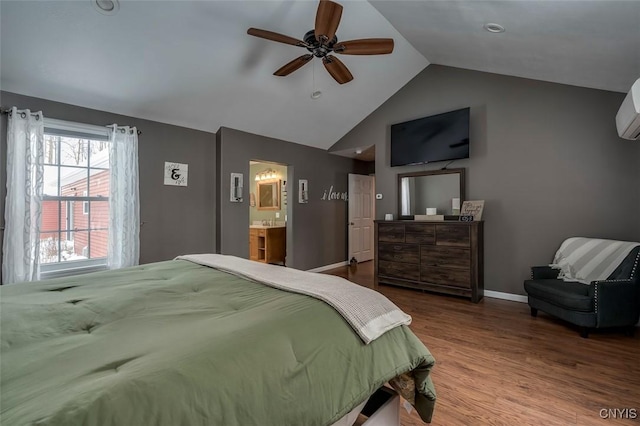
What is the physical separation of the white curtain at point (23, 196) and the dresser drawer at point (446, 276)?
452 cm

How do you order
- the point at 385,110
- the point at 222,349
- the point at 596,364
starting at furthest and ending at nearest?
the point at 385,110, the point at 596,364, the point at 222,349

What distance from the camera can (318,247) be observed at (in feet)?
19.0

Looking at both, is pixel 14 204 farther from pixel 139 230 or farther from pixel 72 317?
pixel 72 317

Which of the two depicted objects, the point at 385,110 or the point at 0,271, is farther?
the point at 385,110

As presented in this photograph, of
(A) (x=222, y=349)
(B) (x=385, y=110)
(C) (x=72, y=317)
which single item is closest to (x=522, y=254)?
(B) (x=385, y=110)

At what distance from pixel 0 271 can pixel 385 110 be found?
17.7ft

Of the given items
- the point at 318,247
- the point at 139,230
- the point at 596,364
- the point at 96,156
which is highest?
the point at 96,156

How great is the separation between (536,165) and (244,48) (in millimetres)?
3836

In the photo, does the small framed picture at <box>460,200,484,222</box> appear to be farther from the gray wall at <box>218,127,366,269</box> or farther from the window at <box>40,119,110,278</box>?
the window at <box>40,119,110,278</box>

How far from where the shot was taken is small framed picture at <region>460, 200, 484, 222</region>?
4.06 metres

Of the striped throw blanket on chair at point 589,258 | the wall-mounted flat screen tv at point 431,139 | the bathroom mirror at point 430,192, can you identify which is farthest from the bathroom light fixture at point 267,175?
the striped throw blanket on chair at point 589,258

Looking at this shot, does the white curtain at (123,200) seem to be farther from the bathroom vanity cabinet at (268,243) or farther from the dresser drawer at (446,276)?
the dresser drawer at (446,276)

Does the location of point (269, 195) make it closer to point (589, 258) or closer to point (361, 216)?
point (361, 216)

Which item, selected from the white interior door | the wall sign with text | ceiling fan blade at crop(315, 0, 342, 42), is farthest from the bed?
the white interior door
